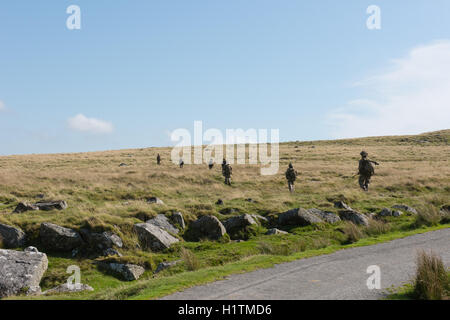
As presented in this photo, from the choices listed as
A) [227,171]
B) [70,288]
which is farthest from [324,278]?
[227,171]

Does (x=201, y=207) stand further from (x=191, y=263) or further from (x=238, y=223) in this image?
(x=191, y=263)

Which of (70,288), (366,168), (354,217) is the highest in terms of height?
(366,168)

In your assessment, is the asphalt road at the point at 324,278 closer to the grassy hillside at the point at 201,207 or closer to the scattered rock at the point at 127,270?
the grassy hillside at the point at 201,207

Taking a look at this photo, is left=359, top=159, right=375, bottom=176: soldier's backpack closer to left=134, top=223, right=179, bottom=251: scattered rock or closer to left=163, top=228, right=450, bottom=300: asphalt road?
left=163, top=228, right=450, bottom=300: asphalt road

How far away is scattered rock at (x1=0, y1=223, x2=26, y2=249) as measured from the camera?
1678cm

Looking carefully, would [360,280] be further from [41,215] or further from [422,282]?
[41,215]

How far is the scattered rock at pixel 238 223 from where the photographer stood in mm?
19922

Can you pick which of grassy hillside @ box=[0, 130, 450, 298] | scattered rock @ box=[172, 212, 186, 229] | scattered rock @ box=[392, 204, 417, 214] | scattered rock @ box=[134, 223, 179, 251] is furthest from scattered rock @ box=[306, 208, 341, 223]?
scattered rock @ box=[134, 223, 179, 251]

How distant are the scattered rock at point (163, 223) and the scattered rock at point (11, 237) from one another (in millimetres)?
5864

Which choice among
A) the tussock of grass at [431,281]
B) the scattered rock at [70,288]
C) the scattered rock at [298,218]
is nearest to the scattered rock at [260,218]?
the scattered rock at [298,218]

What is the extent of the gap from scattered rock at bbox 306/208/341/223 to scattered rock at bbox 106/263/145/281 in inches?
414

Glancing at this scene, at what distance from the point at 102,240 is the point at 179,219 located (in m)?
4.66

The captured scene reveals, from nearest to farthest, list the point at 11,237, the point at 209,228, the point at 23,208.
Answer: the point at 11,237, the point at 209,228, the point at 23,208

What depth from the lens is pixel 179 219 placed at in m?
20.7
